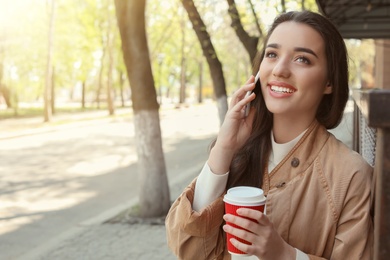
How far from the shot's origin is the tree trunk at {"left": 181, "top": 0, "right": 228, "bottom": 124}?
33.5ft

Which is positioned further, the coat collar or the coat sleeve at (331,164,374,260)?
the coat collar

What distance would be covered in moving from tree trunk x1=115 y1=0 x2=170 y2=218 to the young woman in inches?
205

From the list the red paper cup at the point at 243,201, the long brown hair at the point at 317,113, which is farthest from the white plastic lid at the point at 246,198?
the long brown hair at the point at 317,113

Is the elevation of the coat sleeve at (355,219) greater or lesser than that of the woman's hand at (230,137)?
lesser

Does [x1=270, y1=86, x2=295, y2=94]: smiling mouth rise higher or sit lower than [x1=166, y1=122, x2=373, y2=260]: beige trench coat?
higher

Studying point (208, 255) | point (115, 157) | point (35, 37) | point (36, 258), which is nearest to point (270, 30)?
point (208, 255)

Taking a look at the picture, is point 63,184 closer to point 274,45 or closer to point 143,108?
point 143,108

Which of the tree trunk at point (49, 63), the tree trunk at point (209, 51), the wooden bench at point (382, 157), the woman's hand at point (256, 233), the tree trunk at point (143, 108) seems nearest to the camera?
the wooden bench at point (382, 157)

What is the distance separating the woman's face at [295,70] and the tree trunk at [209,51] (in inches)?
332

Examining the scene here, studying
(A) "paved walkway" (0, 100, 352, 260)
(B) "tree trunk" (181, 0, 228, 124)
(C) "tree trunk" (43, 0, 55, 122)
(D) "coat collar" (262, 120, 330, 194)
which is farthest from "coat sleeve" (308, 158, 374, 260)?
(C) "tree trunk" (43, 0, 55, 122)

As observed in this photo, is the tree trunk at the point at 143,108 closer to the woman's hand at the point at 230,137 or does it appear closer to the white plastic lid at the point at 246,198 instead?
the woman's hand at the point at 230,137

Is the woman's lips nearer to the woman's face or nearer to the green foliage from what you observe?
the woman's face

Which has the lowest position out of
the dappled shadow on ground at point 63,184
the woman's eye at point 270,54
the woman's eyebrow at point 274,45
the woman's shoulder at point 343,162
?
the dappled shadow on ground at point 63,184

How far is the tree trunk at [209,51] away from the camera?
10.2 metres
